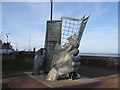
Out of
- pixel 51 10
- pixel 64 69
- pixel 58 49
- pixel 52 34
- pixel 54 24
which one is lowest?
pixel 64 69

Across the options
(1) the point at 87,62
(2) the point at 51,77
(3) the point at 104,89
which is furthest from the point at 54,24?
(1) the point at 87,62

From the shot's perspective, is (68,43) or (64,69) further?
(68,43)

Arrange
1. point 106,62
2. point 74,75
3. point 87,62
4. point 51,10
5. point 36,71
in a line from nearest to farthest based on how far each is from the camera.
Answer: point 74,75, point 36,71, point 51,10, point 106,62, point 87,62

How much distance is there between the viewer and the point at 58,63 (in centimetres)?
1101

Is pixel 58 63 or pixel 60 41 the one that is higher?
pixel 60 41

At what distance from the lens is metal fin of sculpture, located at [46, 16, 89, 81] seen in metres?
10.6

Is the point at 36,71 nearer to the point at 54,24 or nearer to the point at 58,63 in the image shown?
the point at 58,63

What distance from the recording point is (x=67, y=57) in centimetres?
1095

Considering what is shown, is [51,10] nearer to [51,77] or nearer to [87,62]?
[51,77]

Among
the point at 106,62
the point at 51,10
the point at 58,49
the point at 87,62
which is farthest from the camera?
the point at 87,62

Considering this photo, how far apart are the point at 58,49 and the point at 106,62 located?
8.33 meters

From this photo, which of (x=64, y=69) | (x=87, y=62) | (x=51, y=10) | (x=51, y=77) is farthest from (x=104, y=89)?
(x=87, y=62)

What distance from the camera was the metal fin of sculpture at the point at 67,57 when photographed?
10.6 m

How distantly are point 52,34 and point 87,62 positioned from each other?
9244 millimetres
